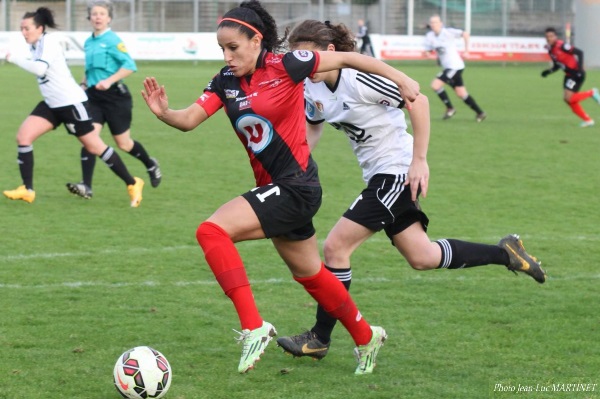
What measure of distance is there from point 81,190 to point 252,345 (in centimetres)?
641

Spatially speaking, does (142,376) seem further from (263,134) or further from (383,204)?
(383,204)

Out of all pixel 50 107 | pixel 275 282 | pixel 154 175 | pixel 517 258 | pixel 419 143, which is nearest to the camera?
pixel 419 143

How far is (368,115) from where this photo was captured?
210 inches

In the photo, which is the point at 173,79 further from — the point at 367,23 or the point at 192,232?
the point at 192,232

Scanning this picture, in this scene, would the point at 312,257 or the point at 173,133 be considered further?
the point at 173,133

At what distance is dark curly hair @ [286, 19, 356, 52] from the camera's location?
521cm

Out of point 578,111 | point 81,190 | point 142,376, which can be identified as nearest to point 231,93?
point 142,376

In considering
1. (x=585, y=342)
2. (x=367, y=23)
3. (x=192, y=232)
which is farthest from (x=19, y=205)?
(x=367, y=23)

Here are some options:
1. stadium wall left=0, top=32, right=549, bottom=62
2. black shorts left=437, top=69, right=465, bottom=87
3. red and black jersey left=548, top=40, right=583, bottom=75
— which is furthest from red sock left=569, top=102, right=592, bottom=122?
stadium wall left=0, top=32, right=549, bottom=62

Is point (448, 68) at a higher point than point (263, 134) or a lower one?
lower

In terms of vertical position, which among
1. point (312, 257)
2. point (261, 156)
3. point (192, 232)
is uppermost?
point (261, 156)

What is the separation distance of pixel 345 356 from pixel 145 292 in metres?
1.80

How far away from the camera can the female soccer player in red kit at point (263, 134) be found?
4625 millimetres

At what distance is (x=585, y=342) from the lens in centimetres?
555
